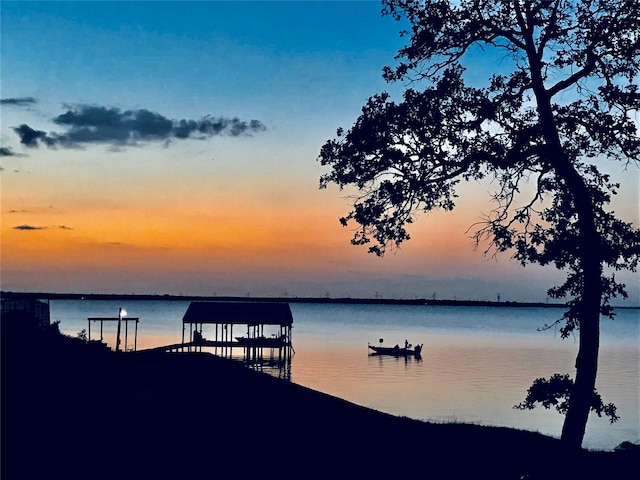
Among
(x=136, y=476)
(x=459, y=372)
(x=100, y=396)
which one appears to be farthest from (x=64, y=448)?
(x=459, y=372)

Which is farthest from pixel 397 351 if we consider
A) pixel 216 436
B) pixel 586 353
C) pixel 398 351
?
pixel 586 353

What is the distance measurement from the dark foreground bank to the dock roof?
35.5 m

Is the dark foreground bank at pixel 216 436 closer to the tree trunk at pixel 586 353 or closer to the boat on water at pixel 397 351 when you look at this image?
the tree trunk at pixel 586 353

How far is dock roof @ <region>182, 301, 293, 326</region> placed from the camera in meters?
58.1

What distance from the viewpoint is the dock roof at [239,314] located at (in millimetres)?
58062

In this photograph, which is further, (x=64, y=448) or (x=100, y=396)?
(x=100, y=396)

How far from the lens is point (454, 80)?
46.8 ft

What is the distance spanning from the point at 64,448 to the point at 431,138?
10378 mm

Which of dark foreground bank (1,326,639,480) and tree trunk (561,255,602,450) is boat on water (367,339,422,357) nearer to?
dark foreground bank (1,326,639,480)

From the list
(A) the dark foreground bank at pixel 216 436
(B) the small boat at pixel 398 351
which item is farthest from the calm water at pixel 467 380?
(A) the dark foreground bank at pixel 216 436

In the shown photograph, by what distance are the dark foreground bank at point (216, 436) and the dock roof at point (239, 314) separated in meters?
35.5

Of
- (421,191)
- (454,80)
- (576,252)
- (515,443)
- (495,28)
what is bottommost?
(515,443)

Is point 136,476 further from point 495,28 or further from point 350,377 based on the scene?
point 350,377

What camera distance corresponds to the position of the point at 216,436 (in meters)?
15.5
